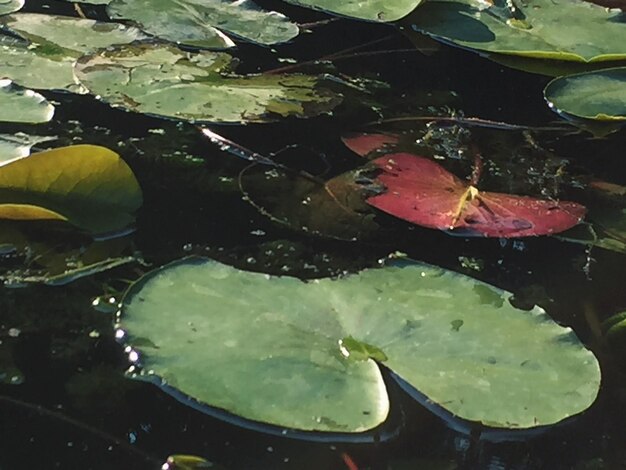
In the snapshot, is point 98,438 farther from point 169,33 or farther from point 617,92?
point 617,92

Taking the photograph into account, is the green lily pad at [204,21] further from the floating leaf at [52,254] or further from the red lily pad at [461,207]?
the floating leaf at [52,254]

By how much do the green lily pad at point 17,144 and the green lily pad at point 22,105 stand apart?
0.02 m

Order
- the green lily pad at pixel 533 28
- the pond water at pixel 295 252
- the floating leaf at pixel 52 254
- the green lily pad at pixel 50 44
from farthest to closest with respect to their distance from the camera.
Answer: the green lily pad at pixel 533 28 < the green lily pad at pixel 50 44 < the floating leaf at pixel 52 254 < the pond water at pixel 295 252

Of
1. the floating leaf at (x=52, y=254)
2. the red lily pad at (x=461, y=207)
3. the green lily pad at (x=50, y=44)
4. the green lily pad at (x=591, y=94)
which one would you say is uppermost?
the green lily pad at (x=591, y=94)

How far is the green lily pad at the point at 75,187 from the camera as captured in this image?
0.98 m

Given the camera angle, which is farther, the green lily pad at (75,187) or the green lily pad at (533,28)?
the green lily pad at (533,28)

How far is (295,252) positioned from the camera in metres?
0.99

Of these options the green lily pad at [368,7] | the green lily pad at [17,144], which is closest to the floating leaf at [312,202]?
the green lily pad at [17,144]

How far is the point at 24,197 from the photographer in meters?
0.99

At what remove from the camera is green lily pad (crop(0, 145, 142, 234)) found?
0.98 meters

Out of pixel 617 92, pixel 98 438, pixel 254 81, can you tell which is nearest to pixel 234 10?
pixel 254 81

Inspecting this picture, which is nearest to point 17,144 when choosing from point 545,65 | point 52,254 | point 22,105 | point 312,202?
point 22,105

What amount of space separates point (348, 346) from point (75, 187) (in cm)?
37

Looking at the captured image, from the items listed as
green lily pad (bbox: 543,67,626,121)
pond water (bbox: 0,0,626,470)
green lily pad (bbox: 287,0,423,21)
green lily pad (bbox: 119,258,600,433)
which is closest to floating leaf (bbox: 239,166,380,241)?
pond water (bbox: 0,0,626,470)
